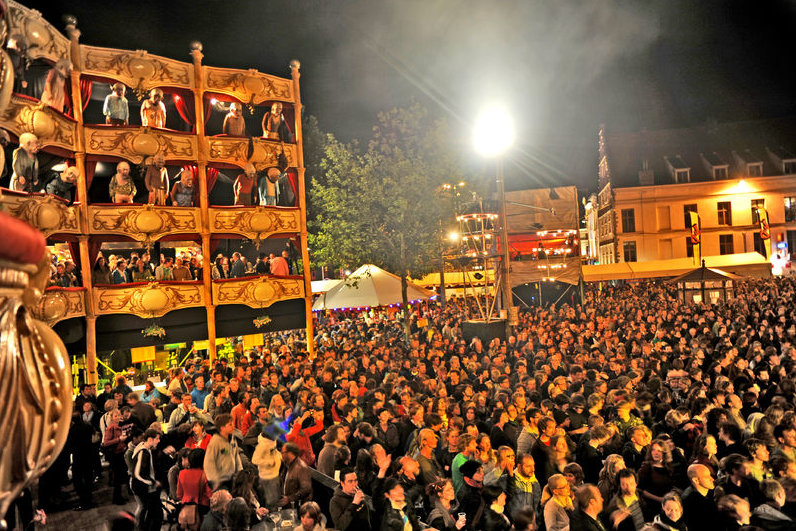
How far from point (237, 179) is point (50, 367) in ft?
75.4

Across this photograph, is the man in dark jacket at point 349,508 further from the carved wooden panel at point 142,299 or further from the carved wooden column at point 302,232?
the carved wooden column at point 302,232

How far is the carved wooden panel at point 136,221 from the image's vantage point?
20297 millimetres

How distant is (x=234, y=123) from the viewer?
23.5m

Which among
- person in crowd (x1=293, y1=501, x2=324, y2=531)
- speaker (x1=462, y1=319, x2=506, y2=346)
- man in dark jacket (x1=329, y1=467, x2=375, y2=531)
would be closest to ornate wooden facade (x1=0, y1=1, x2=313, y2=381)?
speaker (x1=462, y1=319, x2=506, y2=346)

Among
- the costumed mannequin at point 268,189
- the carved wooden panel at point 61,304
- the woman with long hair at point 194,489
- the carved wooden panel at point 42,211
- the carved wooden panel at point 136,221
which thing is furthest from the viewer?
the costumed mannequin at point 268,189

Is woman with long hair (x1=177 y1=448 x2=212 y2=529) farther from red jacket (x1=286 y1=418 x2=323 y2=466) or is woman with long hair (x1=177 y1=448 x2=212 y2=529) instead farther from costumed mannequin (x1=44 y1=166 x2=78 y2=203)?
costumed mannequin (x1=44 y1=166 x2=78 y2=203)

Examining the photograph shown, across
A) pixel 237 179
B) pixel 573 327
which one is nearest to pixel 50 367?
pixel 573 327

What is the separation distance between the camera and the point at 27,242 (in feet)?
4.72

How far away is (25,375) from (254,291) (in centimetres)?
2194

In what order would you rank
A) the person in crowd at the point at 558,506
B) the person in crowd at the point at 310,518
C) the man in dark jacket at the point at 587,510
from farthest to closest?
1. the person in crowd at the point at 558,506
2. the man in dark jacket at the point at 587,510
3. the person in crowd at the point at 310,518

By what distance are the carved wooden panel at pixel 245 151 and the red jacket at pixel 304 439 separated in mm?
15556

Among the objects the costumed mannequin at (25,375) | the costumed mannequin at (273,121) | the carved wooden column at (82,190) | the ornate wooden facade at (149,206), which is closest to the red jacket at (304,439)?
the costumed mannequin at (25,375)

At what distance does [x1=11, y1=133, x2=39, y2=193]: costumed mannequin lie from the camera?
50.7 ft

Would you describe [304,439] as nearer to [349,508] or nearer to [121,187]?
[349,508]
